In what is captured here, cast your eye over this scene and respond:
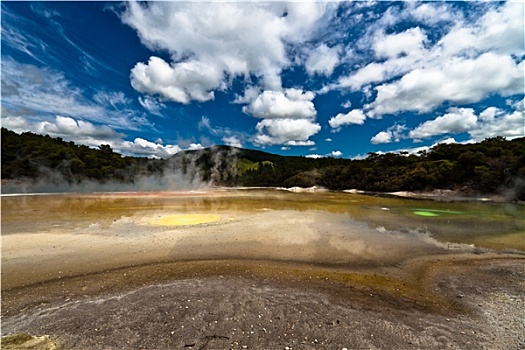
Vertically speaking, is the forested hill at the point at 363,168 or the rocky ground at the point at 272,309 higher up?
the forested hill at the point at 363,168

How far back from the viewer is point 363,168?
59781mm

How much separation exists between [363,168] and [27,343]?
6329cm

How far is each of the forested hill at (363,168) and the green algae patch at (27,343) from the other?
4364cm

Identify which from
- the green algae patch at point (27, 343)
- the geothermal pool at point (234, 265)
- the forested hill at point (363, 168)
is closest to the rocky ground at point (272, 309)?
the geothermal pool at point (234, 265)

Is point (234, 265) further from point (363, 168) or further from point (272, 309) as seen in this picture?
point (363, 168)

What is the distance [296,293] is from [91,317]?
14.7 ft

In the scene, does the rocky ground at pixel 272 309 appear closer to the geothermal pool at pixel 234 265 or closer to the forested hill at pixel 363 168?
the geothermal pool at pixel 234 265

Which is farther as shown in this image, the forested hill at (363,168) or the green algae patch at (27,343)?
the forested hill at (363,168)

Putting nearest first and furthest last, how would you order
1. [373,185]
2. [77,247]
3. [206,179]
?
1. [77,247]
2. [373,185]
3. [206,179]

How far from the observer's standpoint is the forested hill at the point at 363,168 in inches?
1385

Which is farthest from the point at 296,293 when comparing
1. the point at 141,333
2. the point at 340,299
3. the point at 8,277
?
the point at 8,277

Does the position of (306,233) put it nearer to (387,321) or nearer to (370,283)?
(370,283)

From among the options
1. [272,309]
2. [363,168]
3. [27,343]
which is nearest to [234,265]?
[272,309]

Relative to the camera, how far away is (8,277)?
6.91 meters
